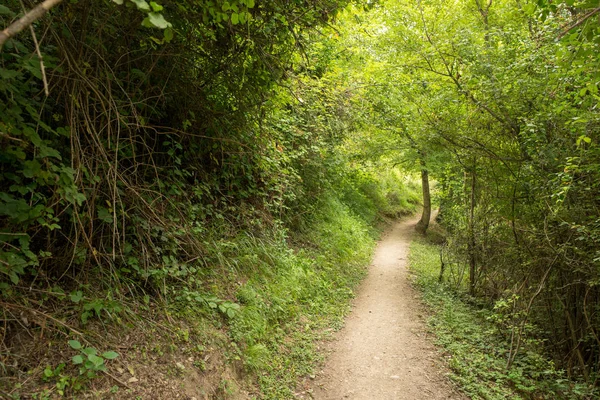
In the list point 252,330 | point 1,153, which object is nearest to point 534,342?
point 252,330

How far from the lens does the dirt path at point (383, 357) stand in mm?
4676

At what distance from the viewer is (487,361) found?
5.58m

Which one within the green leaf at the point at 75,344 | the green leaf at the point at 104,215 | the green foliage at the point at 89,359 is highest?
the green leaf at the point at 104,215

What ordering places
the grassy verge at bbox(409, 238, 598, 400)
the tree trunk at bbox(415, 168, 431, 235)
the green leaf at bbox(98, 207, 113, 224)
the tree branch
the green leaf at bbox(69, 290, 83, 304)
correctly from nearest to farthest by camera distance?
1. the tree branch
2. the green leaf at bbox(69, 290, 83, 304)
3. the green leaf at bbox(98, 207, 113, 224)
4. the grassy verge at bbox(409, 238, 598, 400)
5. the tree trunk at bbox(415, 168, 431, 235)

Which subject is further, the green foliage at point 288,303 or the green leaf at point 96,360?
the green foliage at point 288,303

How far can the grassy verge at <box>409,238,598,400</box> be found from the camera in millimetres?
4875

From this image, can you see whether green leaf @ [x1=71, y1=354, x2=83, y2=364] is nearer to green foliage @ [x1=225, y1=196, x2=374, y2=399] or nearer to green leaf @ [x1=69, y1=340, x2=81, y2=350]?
green leaf @ [x1=69, y1=340, x2=81, y2=350]

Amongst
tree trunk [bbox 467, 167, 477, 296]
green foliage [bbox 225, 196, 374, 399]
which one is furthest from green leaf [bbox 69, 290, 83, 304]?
tree trunk [bbox 467, 167, 477, 296]

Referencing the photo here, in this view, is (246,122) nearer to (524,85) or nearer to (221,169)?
(221,169)

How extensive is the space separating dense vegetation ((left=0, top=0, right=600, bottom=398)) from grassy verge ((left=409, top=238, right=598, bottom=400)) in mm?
130

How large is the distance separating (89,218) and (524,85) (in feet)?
21.1

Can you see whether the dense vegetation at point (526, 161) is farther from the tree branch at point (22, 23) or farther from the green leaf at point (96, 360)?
the green leaf at point (96, 360)

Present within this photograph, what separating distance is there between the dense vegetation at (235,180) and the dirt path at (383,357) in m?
0.51

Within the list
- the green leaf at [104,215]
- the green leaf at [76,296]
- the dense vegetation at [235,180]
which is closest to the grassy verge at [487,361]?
the dense vegetation at [235,180]
